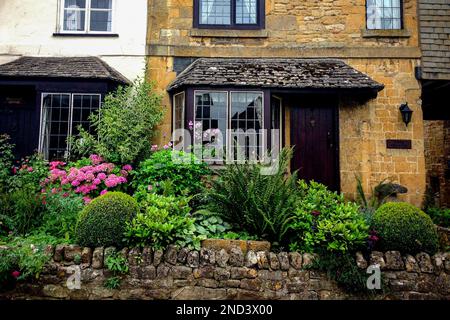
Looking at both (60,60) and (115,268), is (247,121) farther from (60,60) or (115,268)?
(60,60)

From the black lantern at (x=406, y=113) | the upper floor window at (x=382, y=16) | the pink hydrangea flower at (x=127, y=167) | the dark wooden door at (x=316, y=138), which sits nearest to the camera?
the pink hydrangea flower at (x=127, y=167)

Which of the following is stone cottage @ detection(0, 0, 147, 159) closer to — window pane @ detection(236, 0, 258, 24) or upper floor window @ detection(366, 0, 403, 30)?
window pane @ detection(236, 0, 258, 24)

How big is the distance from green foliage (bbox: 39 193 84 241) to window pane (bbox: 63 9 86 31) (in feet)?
16.3

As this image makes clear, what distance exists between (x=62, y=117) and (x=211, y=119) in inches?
145

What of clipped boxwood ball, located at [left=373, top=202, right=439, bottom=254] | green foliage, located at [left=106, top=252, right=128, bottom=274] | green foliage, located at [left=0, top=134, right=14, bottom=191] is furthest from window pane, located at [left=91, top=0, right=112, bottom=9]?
clipped boxwood ball, located at [left=373, top=202, right=439, bottom=254]

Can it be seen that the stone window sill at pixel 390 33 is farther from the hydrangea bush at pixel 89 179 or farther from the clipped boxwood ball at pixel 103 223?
the clipped boxwood ball at pixel 103 223

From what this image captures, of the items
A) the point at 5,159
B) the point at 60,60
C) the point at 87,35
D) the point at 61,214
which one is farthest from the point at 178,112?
the point at 5,159

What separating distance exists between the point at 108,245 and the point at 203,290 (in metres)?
1.56

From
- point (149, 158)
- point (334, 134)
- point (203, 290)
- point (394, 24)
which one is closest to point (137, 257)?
point (203, 290)

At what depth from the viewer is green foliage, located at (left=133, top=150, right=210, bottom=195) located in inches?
261

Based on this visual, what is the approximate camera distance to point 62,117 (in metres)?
8.47

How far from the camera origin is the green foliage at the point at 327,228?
16.6 feet

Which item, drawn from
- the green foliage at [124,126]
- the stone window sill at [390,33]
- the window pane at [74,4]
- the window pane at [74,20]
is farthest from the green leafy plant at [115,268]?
the stone window sill at [390,33]

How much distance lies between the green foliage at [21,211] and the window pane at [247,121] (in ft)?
14.4
